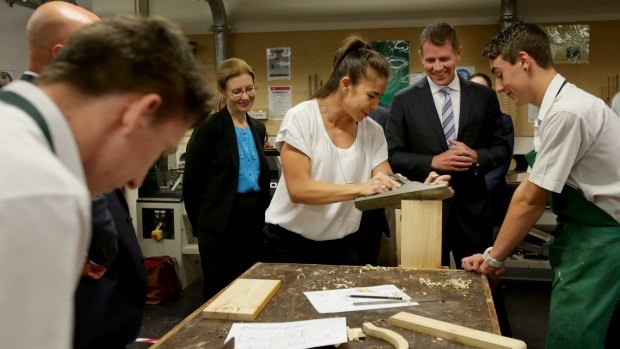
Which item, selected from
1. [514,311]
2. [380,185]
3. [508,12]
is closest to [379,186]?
[380,185]

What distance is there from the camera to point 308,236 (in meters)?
1.97

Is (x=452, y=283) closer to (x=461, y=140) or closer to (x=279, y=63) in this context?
(x=461, y=140)

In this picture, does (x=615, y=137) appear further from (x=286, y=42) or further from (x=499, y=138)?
(x=286, y=42)

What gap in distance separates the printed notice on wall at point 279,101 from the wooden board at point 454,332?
131 inches

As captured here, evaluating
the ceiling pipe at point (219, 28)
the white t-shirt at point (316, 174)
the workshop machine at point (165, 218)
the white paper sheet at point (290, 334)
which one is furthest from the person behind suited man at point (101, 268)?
the ceiling pipe at point (219, 28)

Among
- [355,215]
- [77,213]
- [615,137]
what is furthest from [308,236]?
[77,213]

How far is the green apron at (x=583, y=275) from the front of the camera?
5.18 feet

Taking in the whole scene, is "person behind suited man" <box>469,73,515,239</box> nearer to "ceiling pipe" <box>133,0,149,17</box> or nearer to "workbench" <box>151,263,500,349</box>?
"workbench" <box>151,263,500,349</box>

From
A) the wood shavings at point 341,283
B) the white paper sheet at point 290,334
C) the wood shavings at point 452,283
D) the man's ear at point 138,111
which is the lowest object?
the wood shavings at point 341,283

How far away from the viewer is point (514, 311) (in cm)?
347

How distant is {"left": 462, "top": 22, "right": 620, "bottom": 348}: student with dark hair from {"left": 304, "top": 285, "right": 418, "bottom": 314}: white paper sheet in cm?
54

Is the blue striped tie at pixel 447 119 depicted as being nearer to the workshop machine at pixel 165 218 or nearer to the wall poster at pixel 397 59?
the workshop machine at pixel 165 218

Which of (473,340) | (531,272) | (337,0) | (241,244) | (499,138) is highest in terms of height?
(337,0)

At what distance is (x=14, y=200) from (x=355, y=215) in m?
1.65
